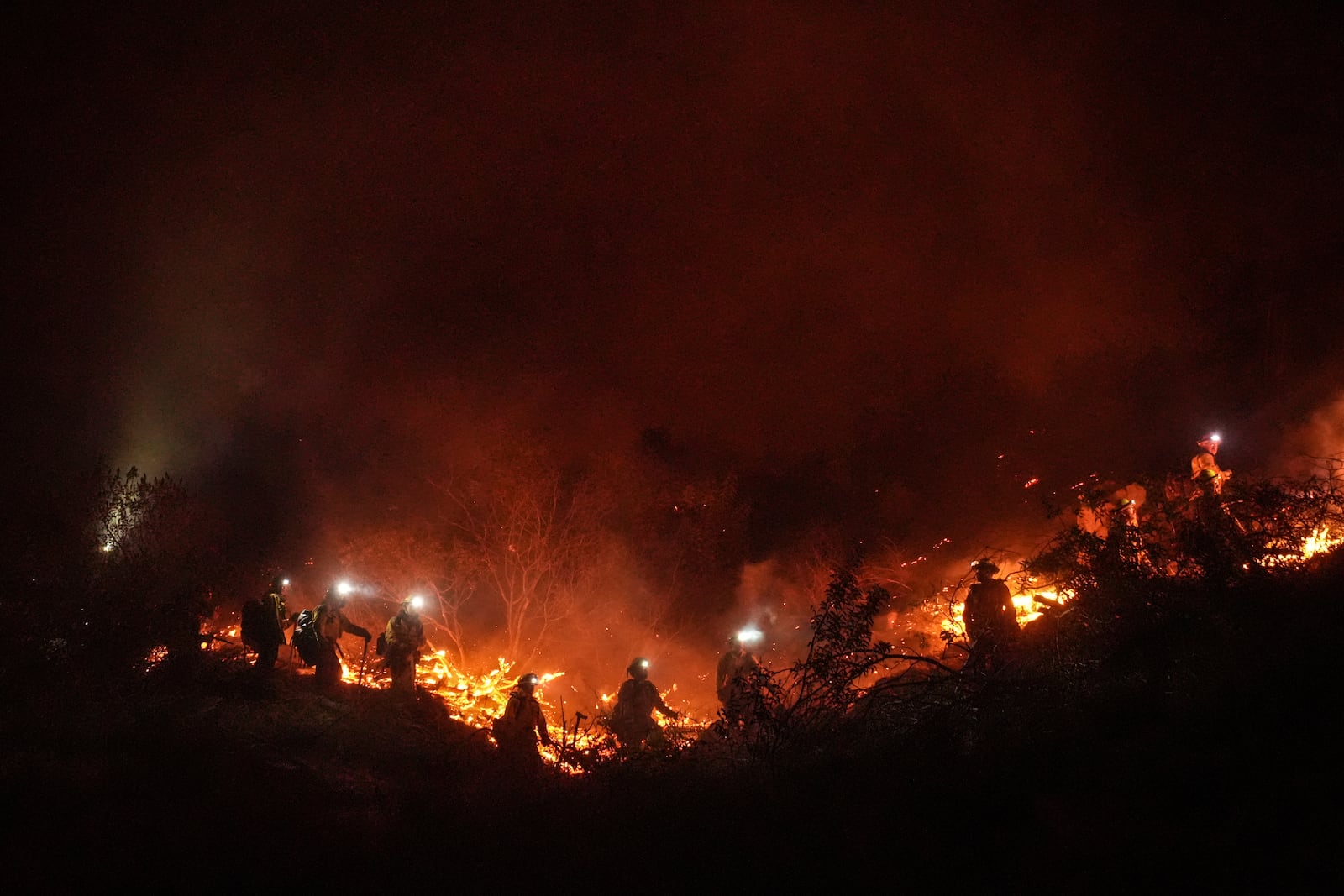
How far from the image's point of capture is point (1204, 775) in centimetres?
369

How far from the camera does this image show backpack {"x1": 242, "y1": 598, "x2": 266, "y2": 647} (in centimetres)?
1046

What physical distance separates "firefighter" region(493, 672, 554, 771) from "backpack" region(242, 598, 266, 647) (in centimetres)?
471

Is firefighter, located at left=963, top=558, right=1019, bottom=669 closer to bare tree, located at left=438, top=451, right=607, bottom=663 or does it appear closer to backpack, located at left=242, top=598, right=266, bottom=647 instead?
backpack, located at left=242, top=598, right=266, bottom=647

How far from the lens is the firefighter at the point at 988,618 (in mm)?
6480

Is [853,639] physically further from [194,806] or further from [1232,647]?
[194,806]

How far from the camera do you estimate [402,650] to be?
413 inches

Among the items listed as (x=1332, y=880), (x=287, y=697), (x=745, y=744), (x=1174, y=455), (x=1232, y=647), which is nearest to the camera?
(x=1332, y=880)

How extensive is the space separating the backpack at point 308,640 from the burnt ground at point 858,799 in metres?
4.05

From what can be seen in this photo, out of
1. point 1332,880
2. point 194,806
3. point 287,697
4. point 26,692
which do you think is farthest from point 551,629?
point 1332,880

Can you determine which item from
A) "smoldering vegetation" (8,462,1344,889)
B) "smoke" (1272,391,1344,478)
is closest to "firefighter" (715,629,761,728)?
"smoldering vegetation" (8,462,1344,889)

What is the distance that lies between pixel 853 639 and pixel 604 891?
3188 millimetres

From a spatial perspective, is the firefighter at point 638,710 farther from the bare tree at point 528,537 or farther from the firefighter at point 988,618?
the bare tree at point 528,537

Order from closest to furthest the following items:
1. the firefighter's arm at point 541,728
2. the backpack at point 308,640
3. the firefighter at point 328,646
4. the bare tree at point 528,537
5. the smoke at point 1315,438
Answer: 1. the firefighter's arm at point 541,728
2. the firefighter at point 328,646
3. the backpack at point 308,640
4. the smoke at point 1315,438
5. the bare tree at point 528,537

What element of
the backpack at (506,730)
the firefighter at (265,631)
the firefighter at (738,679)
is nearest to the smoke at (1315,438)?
the firefighter at (738,679)
